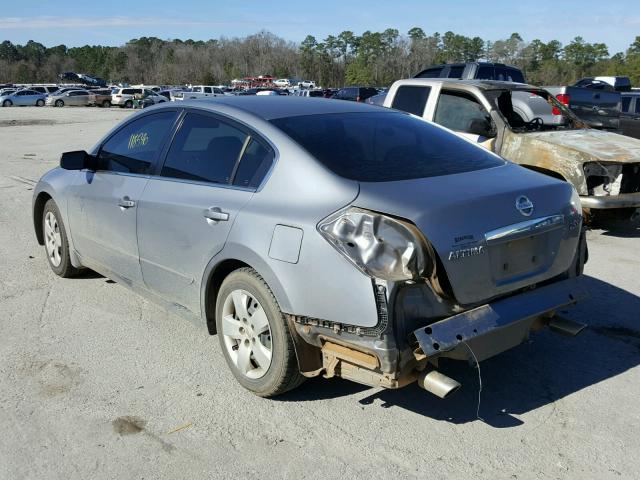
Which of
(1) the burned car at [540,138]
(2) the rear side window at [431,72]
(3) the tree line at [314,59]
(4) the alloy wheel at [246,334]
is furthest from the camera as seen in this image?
(3) the tree line at [314,59]

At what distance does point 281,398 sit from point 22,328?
223 centimetres

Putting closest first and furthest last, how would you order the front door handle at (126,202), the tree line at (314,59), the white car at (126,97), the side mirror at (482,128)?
1. the front door handle at (126,202)
2. the side mirror at (482,128)
3. the white car at (126,97)
4. the tree line at (314,59)

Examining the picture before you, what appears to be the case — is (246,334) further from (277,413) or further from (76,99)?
(76,99)

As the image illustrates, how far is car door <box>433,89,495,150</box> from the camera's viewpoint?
7992mm

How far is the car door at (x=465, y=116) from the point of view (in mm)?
7992

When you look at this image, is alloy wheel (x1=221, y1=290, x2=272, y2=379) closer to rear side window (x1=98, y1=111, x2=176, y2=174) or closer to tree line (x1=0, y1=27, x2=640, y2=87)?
rear side window (x1=98, y1=111, x2=176, y2=174)

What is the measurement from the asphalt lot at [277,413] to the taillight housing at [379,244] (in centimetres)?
93

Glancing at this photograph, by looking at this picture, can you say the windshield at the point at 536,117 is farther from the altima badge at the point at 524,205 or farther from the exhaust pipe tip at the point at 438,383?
the exhaust pipe tip at the point at 438,383

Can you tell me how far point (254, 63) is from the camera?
5600 inches

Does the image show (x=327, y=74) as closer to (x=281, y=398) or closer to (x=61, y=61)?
(x=61, y=61)

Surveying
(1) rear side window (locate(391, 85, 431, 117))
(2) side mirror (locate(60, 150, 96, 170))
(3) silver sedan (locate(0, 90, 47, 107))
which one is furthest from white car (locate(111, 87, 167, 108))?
(2) side mirror (locate(60, 150, 96, 170))

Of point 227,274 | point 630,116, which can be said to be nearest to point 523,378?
point 227,274

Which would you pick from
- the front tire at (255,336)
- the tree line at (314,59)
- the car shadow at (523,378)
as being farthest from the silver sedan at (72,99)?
the tree line at (314,59)

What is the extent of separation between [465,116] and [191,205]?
17.4 feet
